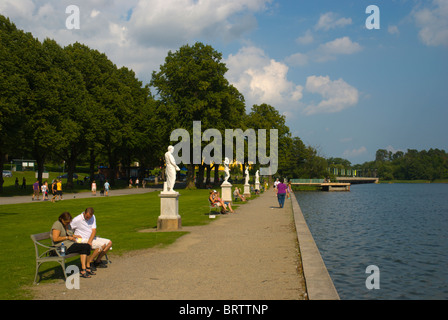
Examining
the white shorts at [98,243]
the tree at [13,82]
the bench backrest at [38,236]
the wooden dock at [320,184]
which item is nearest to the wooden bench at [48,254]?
the bench backrest at [38,236]

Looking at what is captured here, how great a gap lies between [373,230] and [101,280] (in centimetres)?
1779

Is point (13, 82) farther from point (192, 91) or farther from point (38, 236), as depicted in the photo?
point (38, 236)

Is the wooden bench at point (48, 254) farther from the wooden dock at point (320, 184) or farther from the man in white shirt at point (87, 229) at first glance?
the wooden dock at point (320, 184)

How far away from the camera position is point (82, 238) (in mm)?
9266

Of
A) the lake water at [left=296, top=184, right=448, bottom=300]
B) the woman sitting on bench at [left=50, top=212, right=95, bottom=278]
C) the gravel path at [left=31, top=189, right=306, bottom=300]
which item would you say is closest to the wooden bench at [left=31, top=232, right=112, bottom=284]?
the woman sitting on bench at [left=50, top=212, right=95, bottom=278]

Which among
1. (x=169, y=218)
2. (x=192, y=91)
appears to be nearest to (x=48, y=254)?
Answer: (x=169, y=218)

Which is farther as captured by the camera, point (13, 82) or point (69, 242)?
point (13, 82)

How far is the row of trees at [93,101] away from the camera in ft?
126

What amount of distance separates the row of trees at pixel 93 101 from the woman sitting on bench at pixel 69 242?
2979cm

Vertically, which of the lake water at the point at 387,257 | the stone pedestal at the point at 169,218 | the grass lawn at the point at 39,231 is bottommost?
the lake water at the point at 387,257

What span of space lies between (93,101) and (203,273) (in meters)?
44.4
